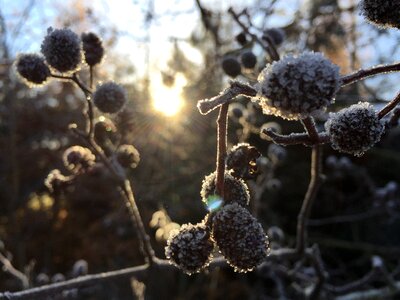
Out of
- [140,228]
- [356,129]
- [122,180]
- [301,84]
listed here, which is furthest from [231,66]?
[301,84]

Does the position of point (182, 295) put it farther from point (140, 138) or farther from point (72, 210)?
point (72, 210)

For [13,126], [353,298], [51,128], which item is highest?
[51,128]

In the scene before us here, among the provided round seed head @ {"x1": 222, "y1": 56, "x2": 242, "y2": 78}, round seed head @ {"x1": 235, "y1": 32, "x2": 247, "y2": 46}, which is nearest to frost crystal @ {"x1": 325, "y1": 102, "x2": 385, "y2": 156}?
round seed head @ {"x1": 222, "y1": 56, "x2": 242, "y2": 78}

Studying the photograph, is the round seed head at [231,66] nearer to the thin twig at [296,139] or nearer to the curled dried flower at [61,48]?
the curled dried flower at [61,48]

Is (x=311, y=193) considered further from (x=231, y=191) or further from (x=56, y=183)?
(x=56, y=183)

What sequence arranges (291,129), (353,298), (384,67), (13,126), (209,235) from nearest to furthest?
(384,67) → (209,235) → (353,298) → (13,126) → (291,129)

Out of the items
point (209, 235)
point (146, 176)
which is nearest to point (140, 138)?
point (146, 176)

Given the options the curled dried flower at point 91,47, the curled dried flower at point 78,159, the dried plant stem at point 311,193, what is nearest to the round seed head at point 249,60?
the dried plant stem at point 311,193

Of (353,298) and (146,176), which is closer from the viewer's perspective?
(353,298)
